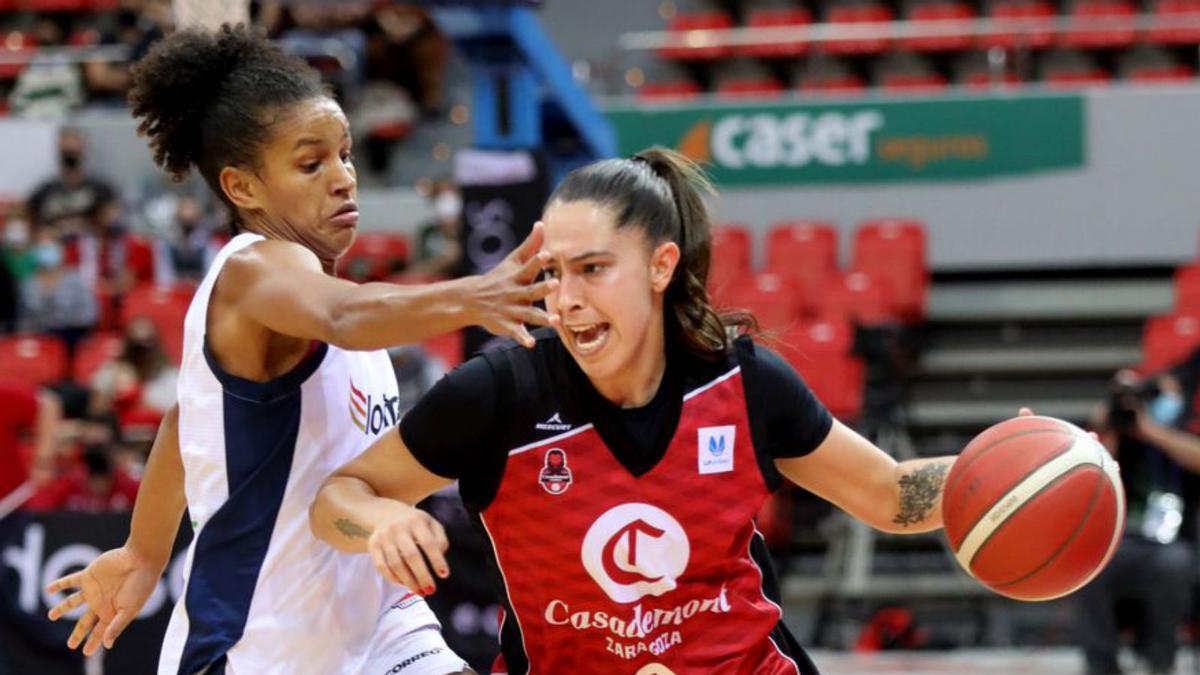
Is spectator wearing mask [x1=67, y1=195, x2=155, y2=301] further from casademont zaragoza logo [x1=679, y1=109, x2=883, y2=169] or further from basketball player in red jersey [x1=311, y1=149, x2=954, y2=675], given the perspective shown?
basketball player in red jersey [x1=311, y1=149, x2=954, y2=675]

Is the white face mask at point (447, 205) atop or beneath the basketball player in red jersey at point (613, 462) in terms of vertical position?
beneath

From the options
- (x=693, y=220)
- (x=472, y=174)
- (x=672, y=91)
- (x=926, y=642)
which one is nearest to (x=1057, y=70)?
(x=672, y=91)

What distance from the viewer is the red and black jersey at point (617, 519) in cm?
336

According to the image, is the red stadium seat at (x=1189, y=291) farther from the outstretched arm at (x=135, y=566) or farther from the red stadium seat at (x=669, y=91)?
the outstretched arm at (x=135, y=566)

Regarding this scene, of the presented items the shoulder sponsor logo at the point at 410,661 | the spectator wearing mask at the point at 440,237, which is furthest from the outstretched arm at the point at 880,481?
the spectator wearing mask at the point at 440,237

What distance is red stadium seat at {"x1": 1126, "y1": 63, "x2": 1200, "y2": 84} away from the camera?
50.5ft

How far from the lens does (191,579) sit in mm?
3475

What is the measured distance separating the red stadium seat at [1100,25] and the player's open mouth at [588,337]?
12.1 m

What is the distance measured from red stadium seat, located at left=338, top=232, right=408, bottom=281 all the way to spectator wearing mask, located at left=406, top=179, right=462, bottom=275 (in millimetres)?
124

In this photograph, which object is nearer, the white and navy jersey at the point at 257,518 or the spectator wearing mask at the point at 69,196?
the white and navy jersey at the point at 257,518

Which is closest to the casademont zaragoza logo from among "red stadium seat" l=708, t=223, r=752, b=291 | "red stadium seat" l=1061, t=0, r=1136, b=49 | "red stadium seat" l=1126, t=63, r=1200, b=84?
"red stadium seat" l=708, t=223, r=752, b=291

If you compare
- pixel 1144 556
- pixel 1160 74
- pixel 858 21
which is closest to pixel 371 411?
pixel 1144 556

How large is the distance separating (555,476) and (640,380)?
0.86ft

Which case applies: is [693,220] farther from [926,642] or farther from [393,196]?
[393,196]
